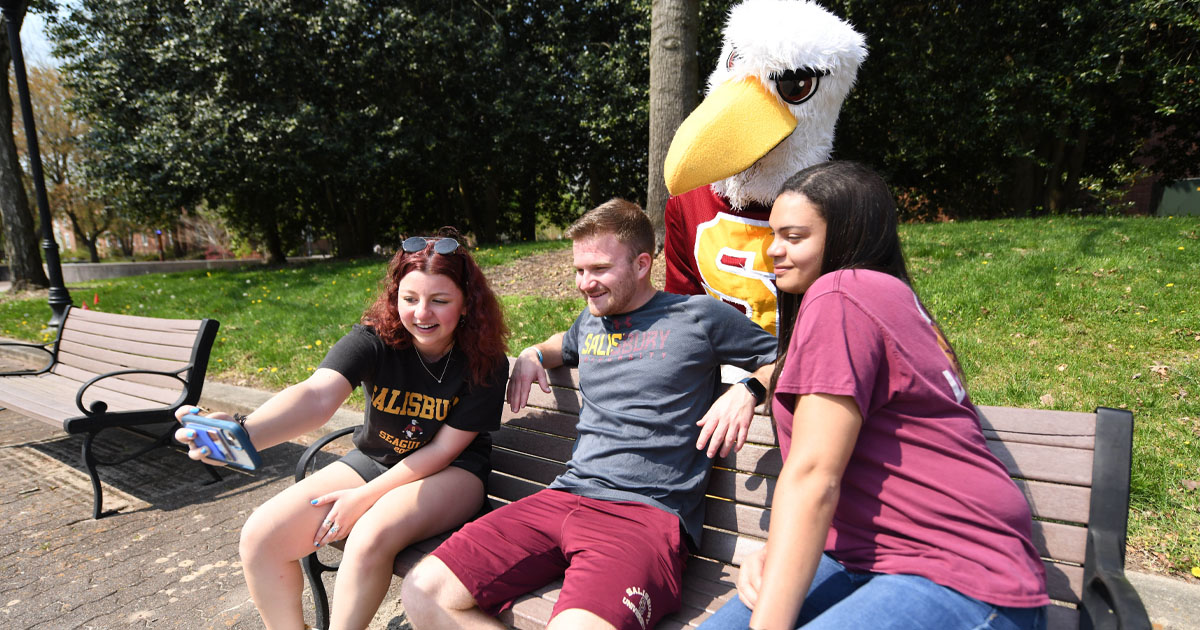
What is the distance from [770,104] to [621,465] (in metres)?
1.30

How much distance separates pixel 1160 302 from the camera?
4590mm

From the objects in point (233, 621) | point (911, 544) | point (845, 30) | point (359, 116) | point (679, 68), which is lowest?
point (233, 621)

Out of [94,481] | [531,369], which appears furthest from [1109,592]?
[94,481]

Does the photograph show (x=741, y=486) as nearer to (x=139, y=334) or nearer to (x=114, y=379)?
(x=139, y=334)

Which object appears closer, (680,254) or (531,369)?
(531,369)

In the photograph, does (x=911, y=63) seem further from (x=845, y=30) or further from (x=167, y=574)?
(x=167, y=574)

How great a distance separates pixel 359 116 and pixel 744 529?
13.6m

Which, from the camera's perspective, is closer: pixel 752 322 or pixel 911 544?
pixel 911 544

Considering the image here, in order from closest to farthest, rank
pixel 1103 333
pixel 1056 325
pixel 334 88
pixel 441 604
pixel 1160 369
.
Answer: pixel 441 604 → pixel 1160 369 → pixel 1103 333 → pixel 1056 325 → pixel 334 88

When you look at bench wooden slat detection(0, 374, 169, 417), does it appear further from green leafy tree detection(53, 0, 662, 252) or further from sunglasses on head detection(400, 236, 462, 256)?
green leafy tree detection(53, 0, 662, 252)

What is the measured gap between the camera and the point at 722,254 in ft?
7.89

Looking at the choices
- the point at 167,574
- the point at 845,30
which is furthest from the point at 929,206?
the point at 167,574

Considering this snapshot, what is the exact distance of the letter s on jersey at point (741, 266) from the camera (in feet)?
7.62

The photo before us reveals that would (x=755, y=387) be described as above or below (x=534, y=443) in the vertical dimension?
above
